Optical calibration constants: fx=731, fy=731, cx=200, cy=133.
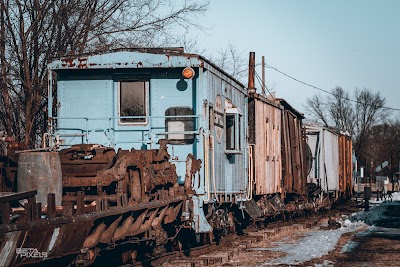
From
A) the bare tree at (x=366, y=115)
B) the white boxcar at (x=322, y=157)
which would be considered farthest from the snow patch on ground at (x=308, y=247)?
the bare tree at (x=366, y=115)

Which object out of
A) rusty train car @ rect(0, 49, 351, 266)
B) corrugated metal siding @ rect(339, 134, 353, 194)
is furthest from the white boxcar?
rusty train car @ rect(0, 49, 351, 266)

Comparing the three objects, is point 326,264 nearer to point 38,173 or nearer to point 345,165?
point 38,173

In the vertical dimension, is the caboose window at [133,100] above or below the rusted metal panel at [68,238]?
above

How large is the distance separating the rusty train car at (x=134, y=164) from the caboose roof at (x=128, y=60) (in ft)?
0.06

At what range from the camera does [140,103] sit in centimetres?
Answer: 1262

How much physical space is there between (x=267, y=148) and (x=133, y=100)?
24.6ft

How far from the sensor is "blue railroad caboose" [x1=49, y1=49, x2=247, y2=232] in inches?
486

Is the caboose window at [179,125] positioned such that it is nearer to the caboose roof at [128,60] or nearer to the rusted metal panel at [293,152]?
the caboose roof at [128,60]

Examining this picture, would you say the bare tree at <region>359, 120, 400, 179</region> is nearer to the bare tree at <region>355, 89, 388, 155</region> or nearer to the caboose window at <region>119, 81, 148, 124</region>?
the bare tree at <region>355, 89, 388, 155</region>

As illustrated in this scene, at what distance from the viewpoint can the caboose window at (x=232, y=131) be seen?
14.8m

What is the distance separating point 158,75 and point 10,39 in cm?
760

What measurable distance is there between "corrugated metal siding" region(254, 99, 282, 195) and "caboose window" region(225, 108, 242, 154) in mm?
2413

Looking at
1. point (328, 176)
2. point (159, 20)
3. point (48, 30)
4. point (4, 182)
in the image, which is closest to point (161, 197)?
point (4, 182)

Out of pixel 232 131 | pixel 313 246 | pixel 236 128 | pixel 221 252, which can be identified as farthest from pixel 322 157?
pixel 221 252
